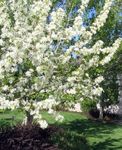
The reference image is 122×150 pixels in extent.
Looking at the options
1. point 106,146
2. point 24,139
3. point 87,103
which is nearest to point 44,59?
point 24,139

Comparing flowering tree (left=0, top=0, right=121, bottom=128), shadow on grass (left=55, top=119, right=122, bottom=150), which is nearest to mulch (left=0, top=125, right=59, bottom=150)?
flowering tree (left=0, top=0, right=121, bottom=128)

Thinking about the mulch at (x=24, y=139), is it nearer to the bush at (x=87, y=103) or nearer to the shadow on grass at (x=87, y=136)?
the shadow on grass at (x=87, y=136)

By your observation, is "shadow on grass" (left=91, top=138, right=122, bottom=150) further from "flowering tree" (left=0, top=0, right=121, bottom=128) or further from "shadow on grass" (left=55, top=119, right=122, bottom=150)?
"flowering tree" (left=0, top=0, right=121, bottom=128)

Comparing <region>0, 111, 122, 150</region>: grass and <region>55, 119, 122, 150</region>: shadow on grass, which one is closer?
<region>55, 119, 122, 150</region>: shadow on grass

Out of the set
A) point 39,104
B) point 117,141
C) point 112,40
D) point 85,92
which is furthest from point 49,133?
point 112,40

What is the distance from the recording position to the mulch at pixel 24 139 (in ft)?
36.2

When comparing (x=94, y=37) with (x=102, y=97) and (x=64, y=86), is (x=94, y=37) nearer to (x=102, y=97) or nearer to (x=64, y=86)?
(x=102, y=97)

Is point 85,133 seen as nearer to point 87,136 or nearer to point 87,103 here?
point 87,136

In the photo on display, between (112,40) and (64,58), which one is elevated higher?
(112,40)

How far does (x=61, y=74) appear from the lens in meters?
12.0

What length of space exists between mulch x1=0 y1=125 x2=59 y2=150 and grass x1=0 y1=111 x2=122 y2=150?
195cm

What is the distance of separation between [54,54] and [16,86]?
1481mm

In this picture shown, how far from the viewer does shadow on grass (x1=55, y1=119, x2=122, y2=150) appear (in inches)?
605

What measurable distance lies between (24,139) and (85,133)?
8788mm
